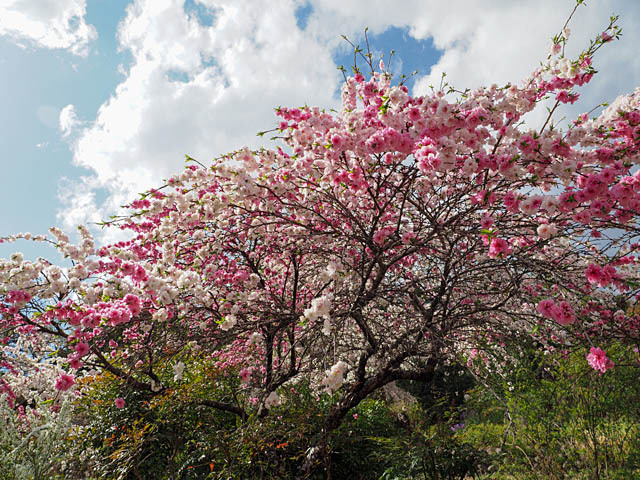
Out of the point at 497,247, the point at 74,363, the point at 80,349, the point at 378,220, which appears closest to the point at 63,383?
the point at 74,363

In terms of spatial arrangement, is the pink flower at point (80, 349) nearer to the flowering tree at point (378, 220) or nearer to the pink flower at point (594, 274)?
the flowering tree at point (378, 220)

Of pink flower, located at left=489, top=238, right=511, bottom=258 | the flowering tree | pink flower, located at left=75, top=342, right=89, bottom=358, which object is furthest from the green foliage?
pink flower, located at left=75, top=342, right=89, bottom=358

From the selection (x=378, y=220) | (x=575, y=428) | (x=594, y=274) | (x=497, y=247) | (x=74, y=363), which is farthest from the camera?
(x=575, y=428)

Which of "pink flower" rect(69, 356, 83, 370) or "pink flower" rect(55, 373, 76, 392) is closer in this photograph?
"pink flower" rect(69, 356, 83, 370)

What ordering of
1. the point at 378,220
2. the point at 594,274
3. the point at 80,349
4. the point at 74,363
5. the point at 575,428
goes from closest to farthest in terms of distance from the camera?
1. the point at 594,274
2. the point at 80,349
3. the point at 74,363
4. the point at 378,220
5. the point at 575,428

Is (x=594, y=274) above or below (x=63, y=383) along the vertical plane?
below

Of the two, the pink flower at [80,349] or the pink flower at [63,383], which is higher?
the pink flower at [80,349]

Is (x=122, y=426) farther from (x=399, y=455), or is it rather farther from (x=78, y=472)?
(x=399, y=455)

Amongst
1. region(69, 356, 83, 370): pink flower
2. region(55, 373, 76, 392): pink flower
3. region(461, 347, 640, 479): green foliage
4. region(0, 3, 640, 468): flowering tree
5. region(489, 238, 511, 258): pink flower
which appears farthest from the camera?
region(461, 347, 640, 479): green foliage

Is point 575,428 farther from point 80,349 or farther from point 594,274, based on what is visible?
point 80,349

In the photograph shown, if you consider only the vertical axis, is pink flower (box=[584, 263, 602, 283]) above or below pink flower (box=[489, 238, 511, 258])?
below

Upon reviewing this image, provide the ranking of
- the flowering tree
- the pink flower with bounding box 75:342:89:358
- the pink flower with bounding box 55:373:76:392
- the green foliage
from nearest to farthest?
the flowering tree → the pink flower with bounding box 75:342:89:358 → the pink flower with bounding box 55:373:76:392 → the green foliage

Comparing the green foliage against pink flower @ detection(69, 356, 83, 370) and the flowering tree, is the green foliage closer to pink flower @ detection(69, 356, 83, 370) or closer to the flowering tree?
the flowering tree

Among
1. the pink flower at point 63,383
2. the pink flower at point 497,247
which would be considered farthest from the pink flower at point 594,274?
the pink flower at point 63,383
